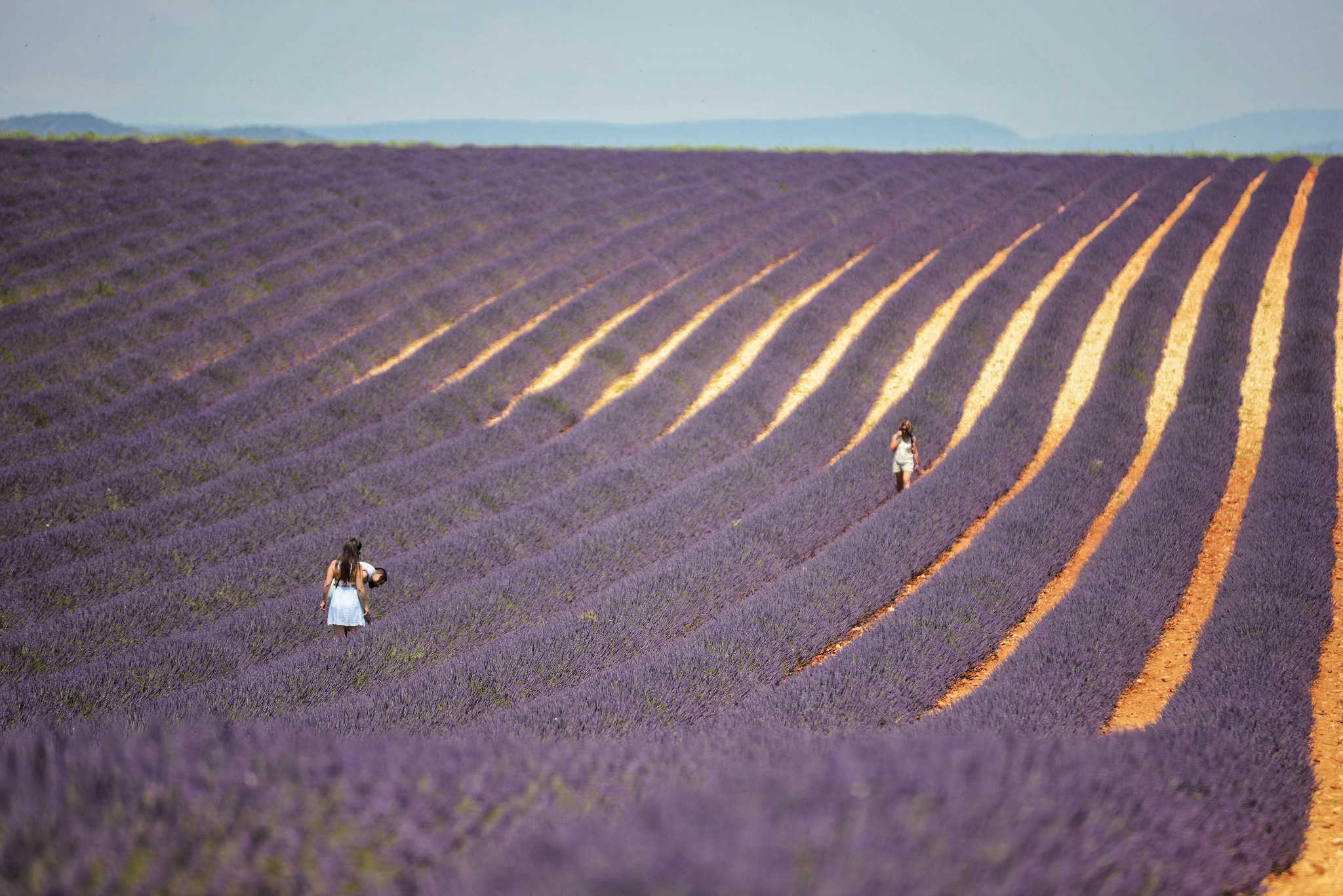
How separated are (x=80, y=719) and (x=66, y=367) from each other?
780 centimetres

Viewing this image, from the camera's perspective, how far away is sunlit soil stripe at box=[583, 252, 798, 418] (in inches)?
408

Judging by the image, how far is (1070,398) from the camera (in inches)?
388

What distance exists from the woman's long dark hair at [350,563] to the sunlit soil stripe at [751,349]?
4.37 m

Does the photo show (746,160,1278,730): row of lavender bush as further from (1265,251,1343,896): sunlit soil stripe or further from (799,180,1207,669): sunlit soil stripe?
(1265,251,1343,896): sunlit soil stripe

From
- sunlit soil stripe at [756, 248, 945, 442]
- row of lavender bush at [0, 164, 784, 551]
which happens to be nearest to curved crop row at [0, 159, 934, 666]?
row of lavender bush at [0, 164, 784, 551]

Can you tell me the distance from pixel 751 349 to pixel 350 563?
26.1 feet

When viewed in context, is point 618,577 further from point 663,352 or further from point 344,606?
point 663,352

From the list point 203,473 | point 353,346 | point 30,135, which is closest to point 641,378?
point 353,346

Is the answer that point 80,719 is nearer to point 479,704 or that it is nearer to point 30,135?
point 479,704

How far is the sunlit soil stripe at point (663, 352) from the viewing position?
34.0 feet

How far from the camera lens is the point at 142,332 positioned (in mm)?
10711

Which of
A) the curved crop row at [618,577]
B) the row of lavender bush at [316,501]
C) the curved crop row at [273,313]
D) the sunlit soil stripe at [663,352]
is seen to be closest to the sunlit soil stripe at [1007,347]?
the curved crop row at [618,577]

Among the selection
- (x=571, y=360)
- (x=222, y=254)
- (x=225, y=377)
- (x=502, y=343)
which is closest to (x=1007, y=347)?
(x=571, y=360)

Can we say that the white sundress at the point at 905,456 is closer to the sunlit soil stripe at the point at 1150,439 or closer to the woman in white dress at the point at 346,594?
the sunlit soil stripe at the point at 1150,439
